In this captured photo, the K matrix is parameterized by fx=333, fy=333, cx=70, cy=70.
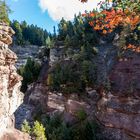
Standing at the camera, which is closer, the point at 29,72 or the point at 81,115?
the point at 81,115

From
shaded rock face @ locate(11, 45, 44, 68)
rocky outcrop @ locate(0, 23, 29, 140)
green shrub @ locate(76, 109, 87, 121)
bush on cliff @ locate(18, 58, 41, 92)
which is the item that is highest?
shaded rock face @ locate(11, 45, 44, 68)

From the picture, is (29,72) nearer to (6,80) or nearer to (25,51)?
(25,51)

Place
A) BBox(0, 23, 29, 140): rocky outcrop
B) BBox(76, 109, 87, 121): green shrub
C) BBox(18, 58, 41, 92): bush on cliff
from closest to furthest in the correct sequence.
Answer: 1. BBox(0, 23, 29, 140): rocky outcrop
2. BBox(76, 109, 87, 121): green shrub
3. BBox(18, 58, 41, 92): bush on cliff

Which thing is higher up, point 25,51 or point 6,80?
point 25,51

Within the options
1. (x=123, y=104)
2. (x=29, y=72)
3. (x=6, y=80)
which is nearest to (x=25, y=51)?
(x=29, y=72)

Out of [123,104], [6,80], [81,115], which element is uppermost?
[6,80]

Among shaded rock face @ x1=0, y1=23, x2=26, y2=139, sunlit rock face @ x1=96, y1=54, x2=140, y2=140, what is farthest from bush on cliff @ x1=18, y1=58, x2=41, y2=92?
shaded rock face @ x1=0, y1=23, x2=26, y2=139

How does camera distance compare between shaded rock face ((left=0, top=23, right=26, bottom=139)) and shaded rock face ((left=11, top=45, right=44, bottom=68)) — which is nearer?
shaded rock face ((left=0, top=23, right=26, bottom=139))

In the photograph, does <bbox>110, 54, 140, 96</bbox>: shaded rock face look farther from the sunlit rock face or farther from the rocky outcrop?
the rocky outcrop

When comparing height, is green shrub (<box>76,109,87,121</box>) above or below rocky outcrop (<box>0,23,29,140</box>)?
below

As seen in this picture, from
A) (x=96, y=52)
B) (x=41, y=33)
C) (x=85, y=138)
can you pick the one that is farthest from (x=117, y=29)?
(x=41, y=33)

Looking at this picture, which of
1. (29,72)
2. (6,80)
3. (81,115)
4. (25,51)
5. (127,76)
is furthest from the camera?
(25,51)

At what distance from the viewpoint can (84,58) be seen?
2562 inches

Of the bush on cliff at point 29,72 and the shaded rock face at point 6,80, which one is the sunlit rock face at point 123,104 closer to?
the bush on cliff at point 29,72
